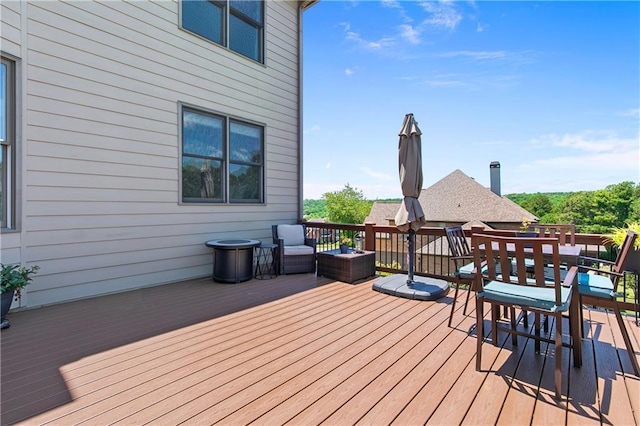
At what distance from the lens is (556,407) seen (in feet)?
5.80

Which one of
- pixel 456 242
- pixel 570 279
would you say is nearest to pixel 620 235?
pixel 456 242

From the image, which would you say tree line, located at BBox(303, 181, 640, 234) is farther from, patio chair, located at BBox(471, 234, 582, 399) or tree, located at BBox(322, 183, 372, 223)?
patio chair, located at BBox(471, 234, 582, 399)

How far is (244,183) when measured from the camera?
19.0 ft

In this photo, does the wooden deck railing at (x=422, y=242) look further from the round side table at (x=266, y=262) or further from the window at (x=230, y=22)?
the window at (x=230, y=22)

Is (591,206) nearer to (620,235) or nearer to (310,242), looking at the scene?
(620,235)

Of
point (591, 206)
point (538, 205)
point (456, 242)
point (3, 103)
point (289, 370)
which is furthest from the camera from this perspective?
point (538, 205)

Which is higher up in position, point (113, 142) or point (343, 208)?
point (113, 142)

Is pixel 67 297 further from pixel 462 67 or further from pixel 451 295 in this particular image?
Answer: pixel 462 67

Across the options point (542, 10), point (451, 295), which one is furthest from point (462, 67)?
point (451, 295)

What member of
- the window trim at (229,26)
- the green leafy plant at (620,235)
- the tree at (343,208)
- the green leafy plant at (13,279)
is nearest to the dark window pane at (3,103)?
the green leafy plant at (13,279)

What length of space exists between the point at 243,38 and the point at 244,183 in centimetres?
281

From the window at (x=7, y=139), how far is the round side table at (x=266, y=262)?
3038 mm

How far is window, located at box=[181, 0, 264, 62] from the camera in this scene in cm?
504

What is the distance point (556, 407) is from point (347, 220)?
107ft
